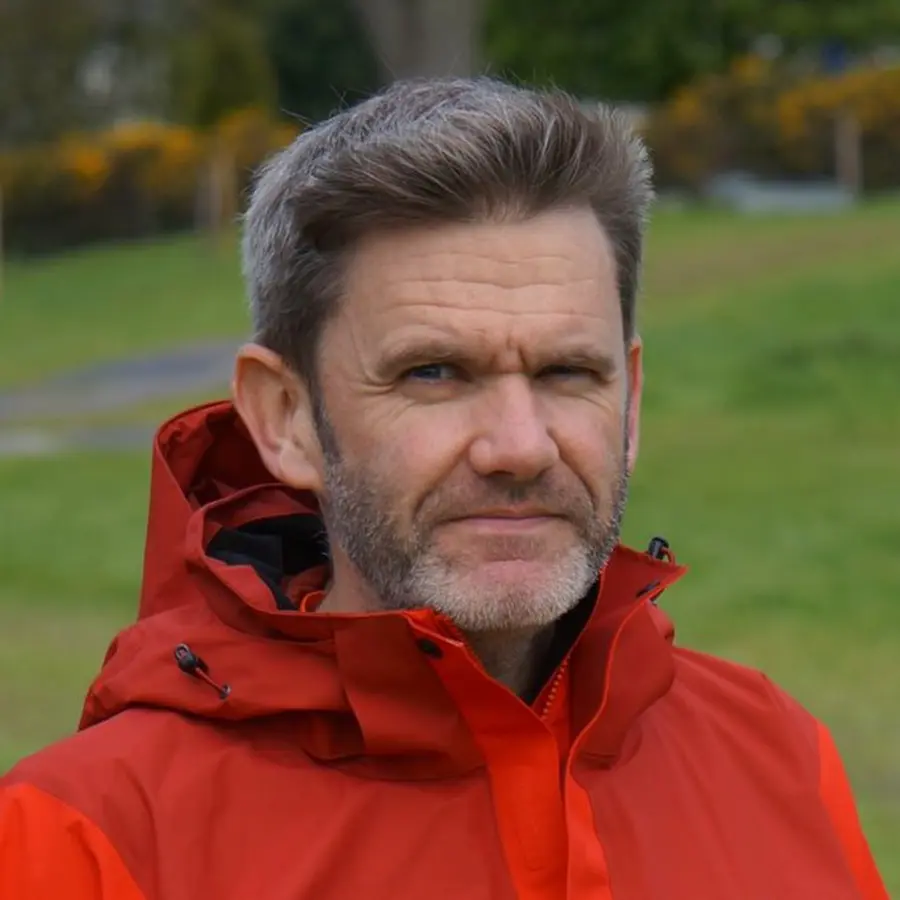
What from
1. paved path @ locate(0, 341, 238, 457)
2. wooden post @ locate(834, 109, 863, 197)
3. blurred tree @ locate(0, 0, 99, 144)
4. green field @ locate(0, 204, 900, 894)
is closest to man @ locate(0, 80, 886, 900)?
green field @ locate(0, 204, 900, 894)

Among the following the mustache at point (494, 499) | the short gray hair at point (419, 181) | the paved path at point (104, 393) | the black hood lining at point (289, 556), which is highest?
the short gray hair at point (419, 181)

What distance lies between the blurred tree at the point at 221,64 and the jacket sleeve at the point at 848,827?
31373mm

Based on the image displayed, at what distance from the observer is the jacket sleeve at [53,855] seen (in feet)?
6.52

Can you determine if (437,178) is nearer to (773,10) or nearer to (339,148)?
(339,148)

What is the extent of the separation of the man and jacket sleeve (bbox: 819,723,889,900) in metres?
0.02

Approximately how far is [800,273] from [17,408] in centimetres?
731

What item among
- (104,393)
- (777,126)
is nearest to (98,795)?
(104,393)

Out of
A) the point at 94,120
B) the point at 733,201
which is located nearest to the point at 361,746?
the point at 733,201

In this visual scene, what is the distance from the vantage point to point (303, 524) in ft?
8.71

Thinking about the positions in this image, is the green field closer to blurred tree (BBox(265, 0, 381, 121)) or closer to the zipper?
the zipper

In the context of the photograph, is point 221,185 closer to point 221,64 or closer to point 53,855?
point 221,64

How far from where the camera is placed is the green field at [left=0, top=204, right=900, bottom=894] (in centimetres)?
749

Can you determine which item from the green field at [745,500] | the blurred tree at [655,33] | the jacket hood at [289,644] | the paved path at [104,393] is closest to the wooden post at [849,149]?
the green field at [745,500]

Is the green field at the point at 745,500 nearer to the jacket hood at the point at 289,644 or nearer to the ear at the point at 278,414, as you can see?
the jacket hood at the point at 289,644
